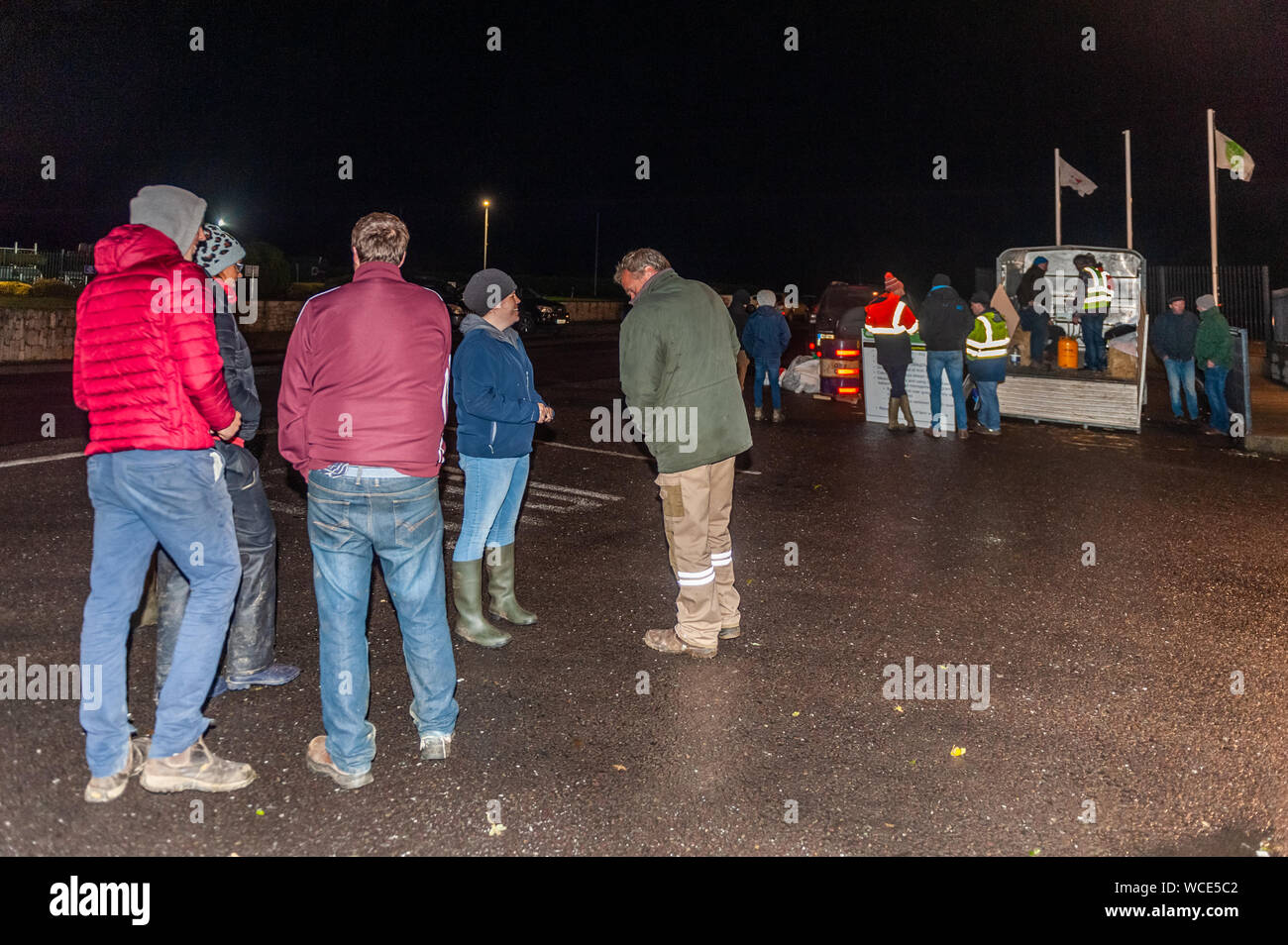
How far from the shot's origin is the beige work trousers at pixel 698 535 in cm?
551

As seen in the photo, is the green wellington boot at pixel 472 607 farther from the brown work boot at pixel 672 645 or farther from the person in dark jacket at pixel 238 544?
the person in dark jacket at pixel 238 544

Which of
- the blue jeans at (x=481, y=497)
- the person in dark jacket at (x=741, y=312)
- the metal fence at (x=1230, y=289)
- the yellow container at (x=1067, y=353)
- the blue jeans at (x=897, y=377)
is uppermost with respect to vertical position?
the metal fence at (x=1230, y=289)

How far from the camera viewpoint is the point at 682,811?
3.92 metres

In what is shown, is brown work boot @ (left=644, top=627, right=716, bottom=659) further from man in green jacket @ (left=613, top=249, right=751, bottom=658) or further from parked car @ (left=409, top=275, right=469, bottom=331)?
parked car @ (left=409, top=275, right=469, bottom=331)

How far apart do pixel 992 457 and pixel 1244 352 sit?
428 centimetres

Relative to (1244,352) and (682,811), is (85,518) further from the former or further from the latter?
A: (1244,352)

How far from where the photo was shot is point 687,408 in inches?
212

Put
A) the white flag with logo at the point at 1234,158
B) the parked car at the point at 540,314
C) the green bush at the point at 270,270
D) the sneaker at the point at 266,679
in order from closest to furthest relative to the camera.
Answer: the sneaker at the point at 266,679 → the white flag with logo at the point at 1234,158 → the green bush at the point at 270,270 → the parked car at the point at 540,314

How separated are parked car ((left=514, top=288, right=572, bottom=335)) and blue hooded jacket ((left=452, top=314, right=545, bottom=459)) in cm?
3166

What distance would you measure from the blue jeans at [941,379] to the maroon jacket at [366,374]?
10408 mm

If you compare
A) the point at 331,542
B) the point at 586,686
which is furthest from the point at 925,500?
the point at 331,542

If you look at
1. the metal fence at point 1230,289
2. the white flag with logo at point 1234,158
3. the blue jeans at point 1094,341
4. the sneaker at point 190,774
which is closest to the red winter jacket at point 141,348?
the sneaker at point 190,774

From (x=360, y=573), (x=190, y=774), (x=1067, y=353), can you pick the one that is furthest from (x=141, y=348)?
(x=1067, y=353)

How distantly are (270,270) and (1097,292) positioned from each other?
23.7 m
